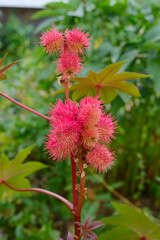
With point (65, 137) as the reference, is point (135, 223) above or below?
below

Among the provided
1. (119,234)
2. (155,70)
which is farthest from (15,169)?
(155,70)

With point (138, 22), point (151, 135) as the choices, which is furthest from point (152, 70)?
point (151, 135)

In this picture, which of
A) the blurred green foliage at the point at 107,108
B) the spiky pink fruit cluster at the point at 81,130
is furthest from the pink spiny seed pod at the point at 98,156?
the blurred green foliage at the point at 107,108

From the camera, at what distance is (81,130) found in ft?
0.89

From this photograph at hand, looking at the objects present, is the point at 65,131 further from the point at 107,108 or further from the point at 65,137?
the point at 107,108

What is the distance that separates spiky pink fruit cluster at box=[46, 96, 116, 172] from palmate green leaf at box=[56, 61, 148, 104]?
4.3 inches

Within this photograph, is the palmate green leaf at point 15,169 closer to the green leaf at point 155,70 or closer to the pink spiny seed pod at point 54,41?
the pink spiny seed pod at point 54,41

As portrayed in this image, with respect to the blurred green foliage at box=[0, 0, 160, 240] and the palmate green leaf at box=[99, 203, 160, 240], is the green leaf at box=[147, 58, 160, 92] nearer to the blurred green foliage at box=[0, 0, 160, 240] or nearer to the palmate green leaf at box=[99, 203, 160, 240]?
the blurred green foliage at box=[0, 0, 160, 240]

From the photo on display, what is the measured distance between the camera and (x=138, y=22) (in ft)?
3.07

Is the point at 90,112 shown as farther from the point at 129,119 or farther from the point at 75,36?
the point at 129,119

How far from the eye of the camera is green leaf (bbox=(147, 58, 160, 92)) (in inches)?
25.0

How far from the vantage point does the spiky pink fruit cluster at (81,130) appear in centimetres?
26

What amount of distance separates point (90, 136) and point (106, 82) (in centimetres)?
18

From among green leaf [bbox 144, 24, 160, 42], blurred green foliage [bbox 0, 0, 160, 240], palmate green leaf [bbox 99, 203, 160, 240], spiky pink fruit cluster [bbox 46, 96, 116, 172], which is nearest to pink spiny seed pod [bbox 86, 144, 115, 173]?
spiky pink fruit cluster [bbox 46, 96, 116, 172]
